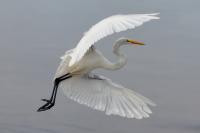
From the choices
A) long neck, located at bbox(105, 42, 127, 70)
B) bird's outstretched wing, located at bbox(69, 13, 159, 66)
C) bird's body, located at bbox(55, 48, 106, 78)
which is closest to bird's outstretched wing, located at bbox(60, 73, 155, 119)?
bird's body, located at bbox(55, 48, 106, 78)

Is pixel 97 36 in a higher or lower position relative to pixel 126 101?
higher

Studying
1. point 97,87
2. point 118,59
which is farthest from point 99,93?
point 118,59

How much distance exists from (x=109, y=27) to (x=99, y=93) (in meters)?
2.21

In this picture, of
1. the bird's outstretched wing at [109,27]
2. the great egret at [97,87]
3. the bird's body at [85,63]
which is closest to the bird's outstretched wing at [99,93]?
the great egret at [97,87]

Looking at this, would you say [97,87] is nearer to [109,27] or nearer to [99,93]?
[99,93]

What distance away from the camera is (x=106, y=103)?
11305 mm

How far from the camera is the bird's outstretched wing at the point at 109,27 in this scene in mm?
9145

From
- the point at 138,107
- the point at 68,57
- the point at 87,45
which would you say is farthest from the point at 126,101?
the point at 87,45

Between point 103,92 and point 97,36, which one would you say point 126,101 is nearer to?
point 103,92

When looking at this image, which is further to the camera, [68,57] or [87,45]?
[68,57]

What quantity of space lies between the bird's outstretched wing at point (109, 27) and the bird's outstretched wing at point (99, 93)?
1839mm

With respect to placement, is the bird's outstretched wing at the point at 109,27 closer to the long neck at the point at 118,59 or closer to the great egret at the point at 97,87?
the great egret at the point at 97,87

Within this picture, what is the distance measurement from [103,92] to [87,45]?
220cm

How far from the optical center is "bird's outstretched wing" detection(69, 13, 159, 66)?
9.15 meters
